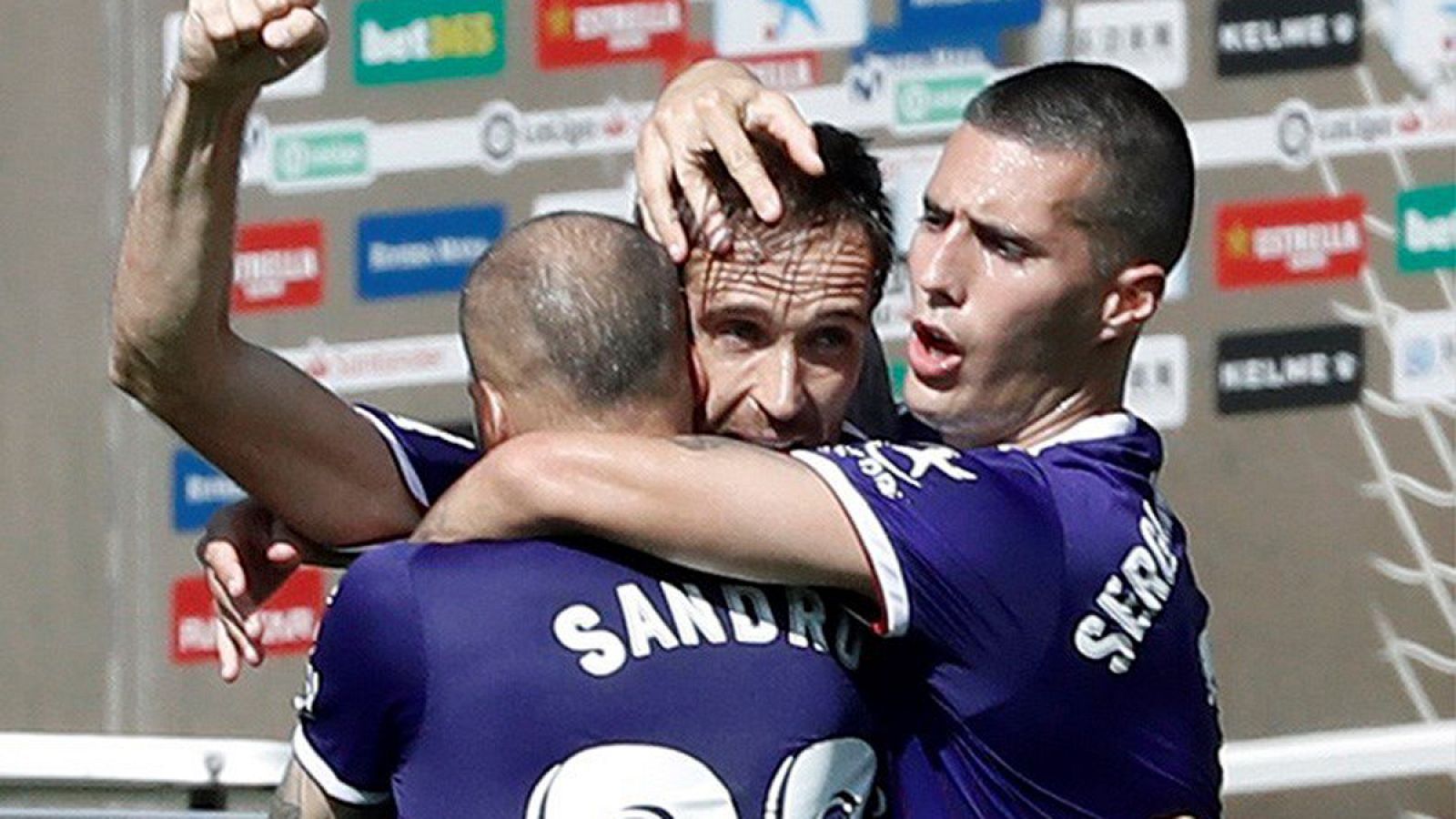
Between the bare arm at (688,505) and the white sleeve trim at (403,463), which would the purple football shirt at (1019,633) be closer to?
the bare arm at (688,505)

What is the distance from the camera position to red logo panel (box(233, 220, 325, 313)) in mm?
6723

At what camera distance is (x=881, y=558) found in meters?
3.46

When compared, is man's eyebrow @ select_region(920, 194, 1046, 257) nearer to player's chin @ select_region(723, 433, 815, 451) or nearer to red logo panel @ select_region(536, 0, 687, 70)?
player's chin @ select_region(723, 433, 815, 451)

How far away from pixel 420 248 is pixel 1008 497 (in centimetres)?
321

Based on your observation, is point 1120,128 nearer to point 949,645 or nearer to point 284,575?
point 949,645

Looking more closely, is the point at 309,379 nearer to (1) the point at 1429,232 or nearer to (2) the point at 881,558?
(2) the point at 881,558

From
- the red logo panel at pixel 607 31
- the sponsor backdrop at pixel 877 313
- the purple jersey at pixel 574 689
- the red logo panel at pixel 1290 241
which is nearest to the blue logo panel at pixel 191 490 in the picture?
the sponsor backdrop at pixel 877 313

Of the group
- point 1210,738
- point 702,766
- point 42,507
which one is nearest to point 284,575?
point 702,766

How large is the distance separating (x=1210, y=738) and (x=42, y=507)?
3.54 metres

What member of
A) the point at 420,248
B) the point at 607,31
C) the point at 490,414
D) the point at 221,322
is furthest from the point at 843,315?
the point at 420,248

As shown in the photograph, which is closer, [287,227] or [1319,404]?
[1319,404]

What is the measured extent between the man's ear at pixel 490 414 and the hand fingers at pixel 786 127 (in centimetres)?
40

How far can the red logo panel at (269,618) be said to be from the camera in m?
6.60

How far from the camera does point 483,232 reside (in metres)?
6.60
